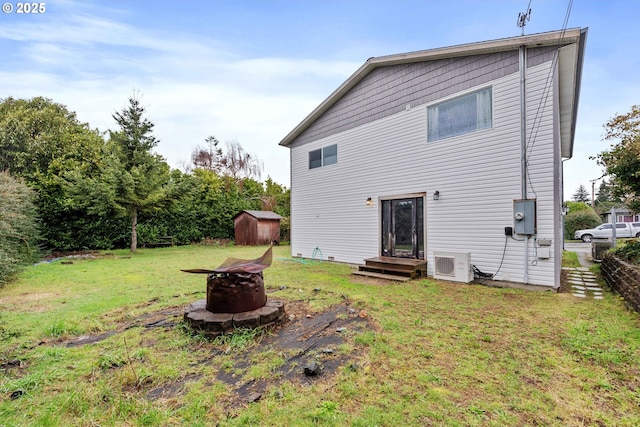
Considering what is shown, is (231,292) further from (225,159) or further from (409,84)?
(225,159)

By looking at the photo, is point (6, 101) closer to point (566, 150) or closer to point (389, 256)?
point (389, 256)

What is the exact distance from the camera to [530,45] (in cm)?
538

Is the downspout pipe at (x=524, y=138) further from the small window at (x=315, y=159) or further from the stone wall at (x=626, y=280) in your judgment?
the small window at (x=315, y=159)

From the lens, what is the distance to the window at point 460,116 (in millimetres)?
6023

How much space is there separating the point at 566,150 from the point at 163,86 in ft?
56.1

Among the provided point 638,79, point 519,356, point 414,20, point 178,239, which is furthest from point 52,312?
point 638,79

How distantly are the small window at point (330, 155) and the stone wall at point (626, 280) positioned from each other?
689cm

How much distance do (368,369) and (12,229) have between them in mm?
9096

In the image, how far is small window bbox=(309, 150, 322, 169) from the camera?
31.7 feet

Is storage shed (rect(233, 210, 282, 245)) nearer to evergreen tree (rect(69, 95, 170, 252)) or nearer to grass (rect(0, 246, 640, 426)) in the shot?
evergreen tree (rect(69, 95, 170, 252))

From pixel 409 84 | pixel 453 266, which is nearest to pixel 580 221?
pixel 453 266

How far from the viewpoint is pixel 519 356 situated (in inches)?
106

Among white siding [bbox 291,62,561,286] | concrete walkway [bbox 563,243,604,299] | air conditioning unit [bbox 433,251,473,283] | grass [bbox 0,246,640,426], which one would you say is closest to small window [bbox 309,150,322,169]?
white siding [bbox 291,62,561,286]

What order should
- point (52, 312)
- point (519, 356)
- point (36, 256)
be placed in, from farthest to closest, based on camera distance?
point (36, 256)
point (52, 312)
point (519, 356)
